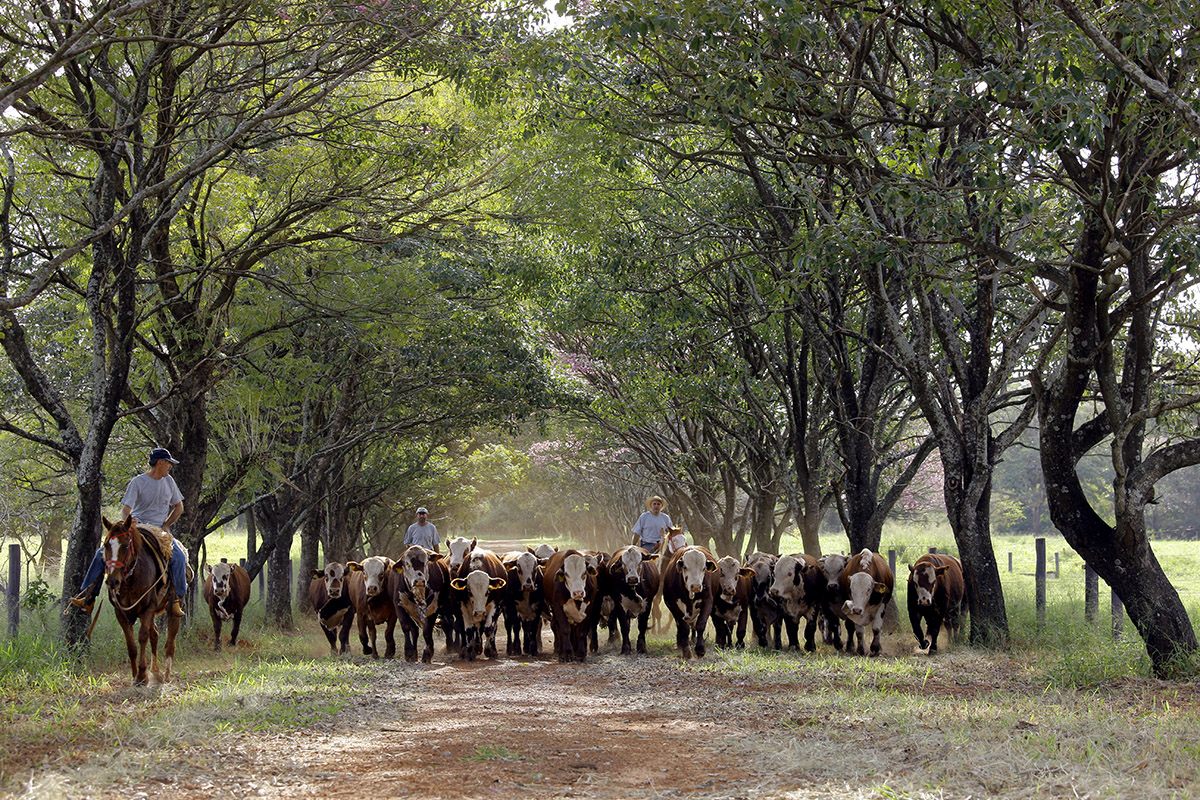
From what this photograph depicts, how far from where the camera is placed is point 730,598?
14.3 m

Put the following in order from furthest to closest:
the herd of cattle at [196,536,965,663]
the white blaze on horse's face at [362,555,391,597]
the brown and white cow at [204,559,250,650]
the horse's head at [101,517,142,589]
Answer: the brown and white cow at [204,559,250,650] < the white blaze on horse's face at [362,555,391,597] < the herd of cattle at [196,536,965,663] < the horse's head at [101,517,142,589]

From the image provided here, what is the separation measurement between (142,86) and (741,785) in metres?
8.76

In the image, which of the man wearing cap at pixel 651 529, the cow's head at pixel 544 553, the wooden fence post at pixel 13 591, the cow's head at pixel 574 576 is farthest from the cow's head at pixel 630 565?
the wooden fence post at pixel 13 591

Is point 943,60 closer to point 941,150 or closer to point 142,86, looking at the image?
point 941,150

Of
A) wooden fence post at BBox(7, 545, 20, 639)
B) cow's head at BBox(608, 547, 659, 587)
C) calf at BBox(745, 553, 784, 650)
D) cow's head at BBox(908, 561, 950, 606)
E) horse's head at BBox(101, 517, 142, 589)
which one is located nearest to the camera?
horse's head at BBox(101, 517, 142, 589)

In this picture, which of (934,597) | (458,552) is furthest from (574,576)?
(934,597)

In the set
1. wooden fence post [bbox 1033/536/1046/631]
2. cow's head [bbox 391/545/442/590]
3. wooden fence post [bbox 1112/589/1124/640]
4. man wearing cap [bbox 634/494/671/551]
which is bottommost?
wooden fence post [bbox 1112/589/1124/640]

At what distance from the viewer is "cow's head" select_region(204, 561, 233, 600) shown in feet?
52.0

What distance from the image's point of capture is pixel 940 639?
15.0m

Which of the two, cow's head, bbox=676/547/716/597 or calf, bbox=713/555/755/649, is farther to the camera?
calf, bbox=713/555/755/649

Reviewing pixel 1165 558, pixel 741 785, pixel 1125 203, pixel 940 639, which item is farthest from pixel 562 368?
pixel 1165 558

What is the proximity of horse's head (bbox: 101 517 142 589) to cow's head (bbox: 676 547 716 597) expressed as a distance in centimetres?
696

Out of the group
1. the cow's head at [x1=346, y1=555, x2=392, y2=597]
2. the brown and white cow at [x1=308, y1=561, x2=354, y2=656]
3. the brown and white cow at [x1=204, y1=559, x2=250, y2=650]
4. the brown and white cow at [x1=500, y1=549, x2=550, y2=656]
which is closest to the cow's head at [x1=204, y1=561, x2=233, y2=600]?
the brown and white cow at [x1=204, y1=559, x2=250, y2=650]

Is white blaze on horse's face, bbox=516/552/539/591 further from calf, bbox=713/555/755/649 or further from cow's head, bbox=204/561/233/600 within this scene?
cow's head, bbox=204/561/233/600
